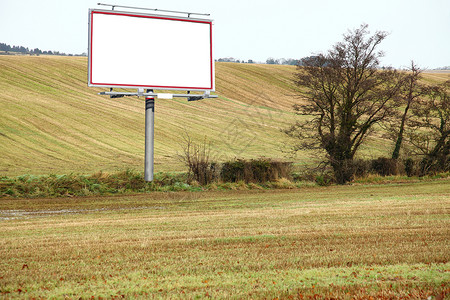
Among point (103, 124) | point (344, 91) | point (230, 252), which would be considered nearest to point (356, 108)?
point (344, 91)

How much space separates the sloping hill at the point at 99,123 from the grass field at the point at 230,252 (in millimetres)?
10908

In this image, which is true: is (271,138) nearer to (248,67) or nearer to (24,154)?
(24,154)

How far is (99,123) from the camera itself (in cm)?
3778

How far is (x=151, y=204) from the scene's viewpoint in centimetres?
1599

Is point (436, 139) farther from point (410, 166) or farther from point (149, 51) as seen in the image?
point (149, 51)

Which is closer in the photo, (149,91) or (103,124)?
(149,91)

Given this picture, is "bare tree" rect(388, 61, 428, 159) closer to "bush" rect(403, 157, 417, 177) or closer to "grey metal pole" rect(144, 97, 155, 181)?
"bush" rect(403, 157, 417, 177)

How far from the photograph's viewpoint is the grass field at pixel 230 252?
17.8 ft

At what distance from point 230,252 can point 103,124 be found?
31977 mm

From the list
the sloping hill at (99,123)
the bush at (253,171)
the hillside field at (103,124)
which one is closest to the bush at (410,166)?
the hillside field at (103,124)

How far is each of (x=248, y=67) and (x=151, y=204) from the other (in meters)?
58.7

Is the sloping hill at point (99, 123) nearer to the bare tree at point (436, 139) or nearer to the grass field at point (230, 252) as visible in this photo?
the grass field at point (230, 252)

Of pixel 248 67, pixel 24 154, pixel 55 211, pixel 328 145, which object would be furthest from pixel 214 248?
pixel 248 67

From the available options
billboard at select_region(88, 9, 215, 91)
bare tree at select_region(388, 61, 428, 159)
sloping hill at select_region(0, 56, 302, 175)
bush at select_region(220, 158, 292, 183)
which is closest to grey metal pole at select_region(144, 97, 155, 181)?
billboard at select_region(88, 9, 215, 91)
